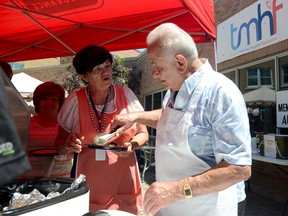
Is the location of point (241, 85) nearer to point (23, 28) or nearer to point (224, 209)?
point (23, 28)

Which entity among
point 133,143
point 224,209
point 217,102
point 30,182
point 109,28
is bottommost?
point 224,209

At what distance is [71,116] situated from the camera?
7.51ft

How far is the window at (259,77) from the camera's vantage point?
679cm

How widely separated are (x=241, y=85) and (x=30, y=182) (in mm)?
6780

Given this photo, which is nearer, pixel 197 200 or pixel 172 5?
pixel 197 200

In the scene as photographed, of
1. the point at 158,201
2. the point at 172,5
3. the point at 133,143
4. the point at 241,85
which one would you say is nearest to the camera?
the point at 158,201

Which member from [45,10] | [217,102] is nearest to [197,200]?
[217,102]

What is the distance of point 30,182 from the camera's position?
5.51 ft

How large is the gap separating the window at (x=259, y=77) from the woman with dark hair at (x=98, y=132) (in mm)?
5124

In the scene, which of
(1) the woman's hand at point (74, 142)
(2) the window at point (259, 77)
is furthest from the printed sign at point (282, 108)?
(1) the woman's hand at point (74, 142)

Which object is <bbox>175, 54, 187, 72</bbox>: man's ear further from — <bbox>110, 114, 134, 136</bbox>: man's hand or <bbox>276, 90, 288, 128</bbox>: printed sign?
<bbox>276, 90, 288, 128</bbox>: printed sign

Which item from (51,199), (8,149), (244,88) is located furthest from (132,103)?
(244,88)

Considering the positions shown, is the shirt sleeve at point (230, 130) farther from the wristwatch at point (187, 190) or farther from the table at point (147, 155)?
the table at point (147, 155)

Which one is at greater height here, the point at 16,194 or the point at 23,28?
the point at 23,28
